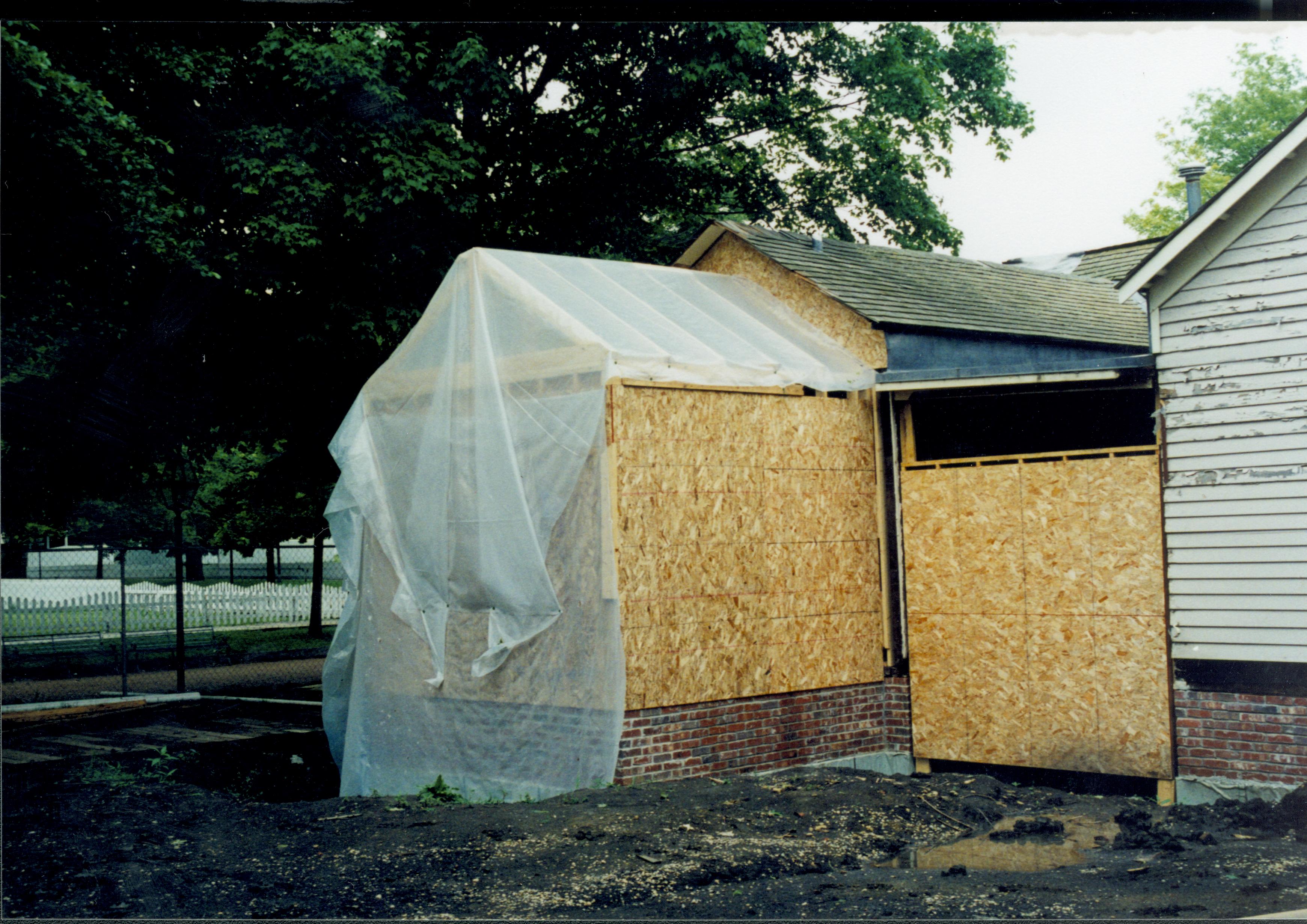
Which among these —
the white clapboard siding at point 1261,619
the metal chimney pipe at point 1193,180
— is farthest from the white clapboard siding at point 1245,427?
the metal chimney pipe at point 1193,180

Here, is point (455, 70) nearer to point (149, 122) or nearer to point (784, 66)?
point (149, 122)

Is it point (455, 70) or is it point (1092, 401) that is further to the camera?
point (455, 70)

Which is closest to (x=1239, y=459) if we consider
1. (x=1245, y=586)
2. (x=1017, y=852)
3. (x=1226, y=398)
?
(x=1226, y=398)

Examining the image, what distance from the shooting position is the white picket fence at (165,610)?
66.1 feet

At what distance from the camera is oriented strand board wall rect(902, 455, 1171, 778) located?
30.4ft

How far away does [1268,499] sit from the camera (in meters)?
8.48

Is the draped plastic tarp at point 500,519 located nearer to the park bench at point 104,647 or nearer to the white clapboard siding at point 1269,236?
the white clapboard siding at point 1269,236

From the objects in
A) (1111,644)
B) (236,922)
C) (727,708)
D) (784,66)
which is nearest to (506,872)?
(236,922)

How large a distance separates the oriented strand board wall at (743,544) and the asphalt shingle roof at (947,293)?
1.32m

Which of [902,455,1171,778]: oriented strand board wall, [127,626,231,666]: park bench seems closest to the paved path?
[127,626,231,666]: park bench

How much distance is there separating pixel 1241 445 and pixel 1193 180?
5471mm

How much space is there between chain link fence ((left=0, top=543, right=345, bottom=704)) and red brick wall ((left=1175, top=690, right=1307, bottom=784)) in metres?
12.3

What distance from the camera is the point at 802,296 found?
1176 centimetres

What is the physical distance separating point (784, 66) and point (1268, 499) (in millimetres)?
11861
